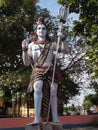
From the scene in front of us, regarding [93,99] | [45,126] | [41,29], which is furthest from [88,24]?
[93,99]

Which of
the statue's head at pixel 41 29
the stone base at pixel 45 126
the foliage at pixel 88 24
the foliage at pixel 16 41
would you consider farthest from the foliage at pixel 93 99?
the stone base at pixel 45 126

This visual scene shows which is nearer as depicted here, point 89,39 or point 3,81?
point 89,39

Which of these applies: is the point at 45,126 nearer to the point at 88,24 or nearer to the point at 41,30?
the point at 41,30

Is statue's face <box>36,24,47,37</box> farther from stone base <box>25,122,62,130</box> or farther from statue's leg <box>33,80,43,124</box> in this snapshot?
stone base <box>25,122,62,130</box>

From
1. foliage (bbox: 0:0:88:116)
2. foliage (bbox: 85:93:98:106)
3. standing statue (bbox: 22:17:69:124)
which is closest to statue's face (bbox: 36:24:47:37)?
standing statue (bbox: 22:17:69:124)

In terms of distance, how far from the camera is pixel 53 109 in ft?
22.2

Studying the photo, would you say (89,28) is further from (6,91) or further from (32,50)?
(6,91)

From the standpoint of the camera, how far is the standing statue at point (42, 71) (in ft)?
22.0

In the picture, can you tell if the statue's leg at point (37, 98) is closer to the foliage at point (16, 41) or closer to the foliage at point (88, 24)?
the foliage at point (88, 24)

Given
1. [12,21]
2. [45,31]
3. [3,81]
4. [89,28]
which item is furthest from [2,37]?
[45,31]

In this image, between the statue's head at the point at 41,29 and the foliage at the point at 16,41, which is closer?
the statue's head at the point at 41,29

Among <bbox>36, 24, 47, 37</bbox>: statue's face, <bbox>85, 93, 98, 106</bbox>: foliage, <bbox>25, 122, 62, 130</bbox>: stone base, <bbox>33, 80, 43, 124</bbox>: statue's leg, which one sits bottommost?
<bbox>25, 122, 62, 130</bbox>: stone base

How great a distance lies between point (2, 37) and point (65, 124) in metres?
5.42

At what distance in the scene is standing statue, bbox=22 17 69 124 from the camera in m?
6.71
